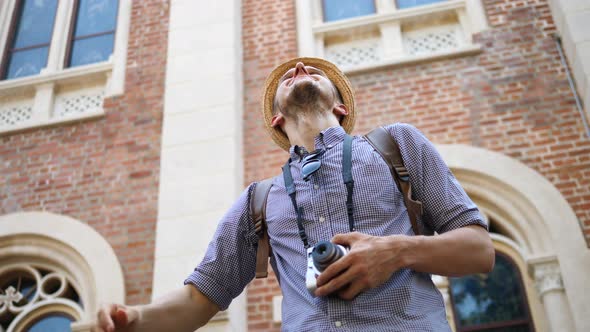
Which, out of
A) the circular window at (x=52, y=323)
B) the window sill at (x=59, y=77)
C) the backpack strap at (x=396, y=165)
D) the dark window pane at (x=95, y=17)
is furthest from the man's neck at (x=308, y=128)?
the dark window pane at (x=95, y=17)

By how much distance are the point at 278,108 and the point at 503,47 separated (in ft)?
14.4

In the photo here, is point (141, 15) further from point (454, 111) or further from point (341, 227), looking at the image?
point (341, 227)

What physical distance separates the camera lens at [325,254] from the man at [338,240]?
0.06ft

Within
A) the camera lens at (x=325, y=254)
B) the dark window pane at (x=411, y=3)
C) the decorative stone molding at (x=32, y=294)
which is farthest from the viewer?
the dark window pane at (x=411, y=3)

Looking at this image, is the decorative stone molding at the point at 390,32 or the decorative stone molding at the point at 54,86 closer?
the decorative stone molding at the point at 390,32

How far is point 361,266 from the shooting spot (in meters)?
1.66

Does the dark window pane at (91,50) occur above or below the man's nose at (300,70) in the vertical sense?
above

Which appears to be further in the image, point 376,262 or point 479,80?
point 479,80

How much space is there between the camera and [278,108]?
2537mm

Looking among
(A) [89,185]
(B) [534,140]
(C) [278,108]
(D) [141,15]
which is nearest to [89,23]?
(D) [141,15]

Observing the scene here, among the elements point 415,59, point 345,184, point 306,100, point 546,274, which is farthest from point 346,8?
point 345,184

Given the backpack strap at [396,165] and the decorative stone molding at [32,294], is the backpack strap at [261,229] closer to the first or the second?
the backpack strap at [396,165]

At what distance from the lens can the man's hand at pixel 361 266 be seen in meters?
1.67

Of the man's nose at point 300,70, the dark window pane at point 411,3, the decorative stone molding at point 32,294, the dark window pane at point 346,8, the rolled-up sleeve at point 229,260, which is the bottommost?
the rolled-up sleeve at point 229,260
